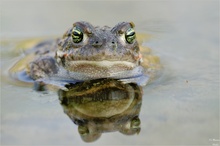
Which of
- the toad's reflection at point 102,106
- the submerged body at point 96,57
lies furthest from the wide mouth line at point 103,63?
the toad's reflection at point 102,106

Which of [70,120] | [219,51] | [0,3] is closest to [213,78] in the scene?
[219,51]

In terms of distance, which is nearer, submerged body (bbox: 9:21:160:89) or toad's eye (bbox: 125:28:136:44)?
submerged body (bbox: 9:21:160:89)

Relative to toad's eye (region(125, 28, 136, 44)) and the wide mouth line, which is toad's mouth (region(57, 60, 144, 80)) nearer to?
the wide mouth line

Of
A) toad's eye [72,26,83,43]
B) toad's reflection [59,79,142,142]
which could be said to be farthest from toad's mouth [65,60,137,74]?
toad's eye [72,26,83,43]

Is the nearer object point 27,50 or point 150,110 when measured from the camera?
point 150,110

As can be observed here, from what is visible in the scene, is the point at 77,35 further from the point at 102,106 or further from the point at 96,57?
the point at 102,106

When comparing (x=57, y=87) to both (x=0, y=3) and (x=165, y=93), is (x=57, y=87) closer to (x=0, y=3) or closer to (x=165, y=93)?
(x=165, y=93)
